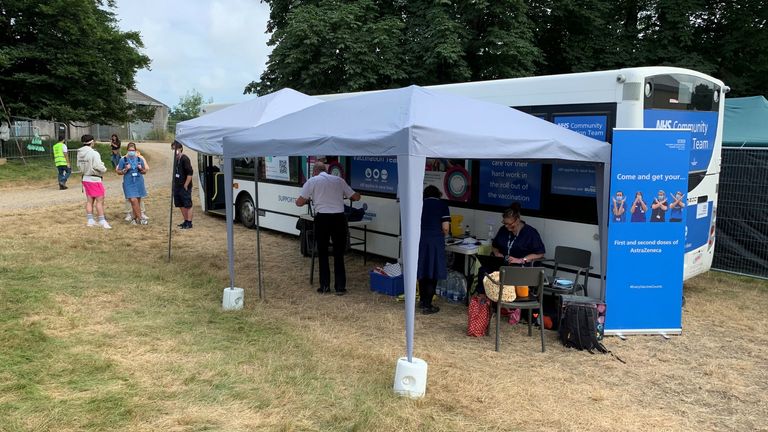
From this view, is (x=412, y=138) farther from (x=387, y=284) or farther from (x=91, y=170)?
(x=91, y=170)

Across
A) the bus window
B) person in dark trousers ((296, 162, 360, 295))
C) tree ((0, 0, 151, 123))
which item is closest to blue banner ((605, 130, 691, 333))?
person in dark trousers ((296, 162, 360, 295))

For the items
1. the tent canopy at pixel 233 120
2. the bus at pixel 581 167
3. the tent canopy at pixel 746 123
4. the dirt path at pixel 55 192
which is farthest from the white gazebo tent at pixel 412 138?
the dirt path at pixel 55 192

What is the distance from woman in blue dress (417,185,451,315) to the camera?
230 inches

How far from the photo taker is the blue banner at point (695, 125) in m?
5.47

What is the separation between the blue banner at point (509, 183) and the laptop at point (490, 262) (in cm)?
68

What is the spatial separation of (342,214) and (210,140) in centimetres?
203

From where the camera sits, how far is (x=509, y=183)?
6.43m

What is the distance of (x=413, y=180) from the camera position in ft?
12.9

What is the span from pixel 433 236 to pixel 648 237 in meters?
2.12

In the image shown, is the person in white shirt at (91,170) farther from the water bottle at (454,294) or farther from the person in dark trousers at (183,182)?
the water bottle at (454,294)

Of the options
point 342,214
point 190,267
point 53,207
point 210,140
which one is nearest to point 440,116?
point 342,214

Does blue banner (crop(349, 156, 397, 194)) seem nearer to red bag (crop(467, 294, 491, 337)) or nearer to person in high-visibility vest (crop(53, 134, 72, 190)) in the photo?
red bag (crop(467, 294, 491, 337))

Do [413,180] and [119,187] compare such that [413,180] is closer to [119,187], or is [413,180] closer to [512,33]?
[512,33]

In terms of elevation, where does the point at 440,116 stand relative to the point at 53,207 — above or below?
above
